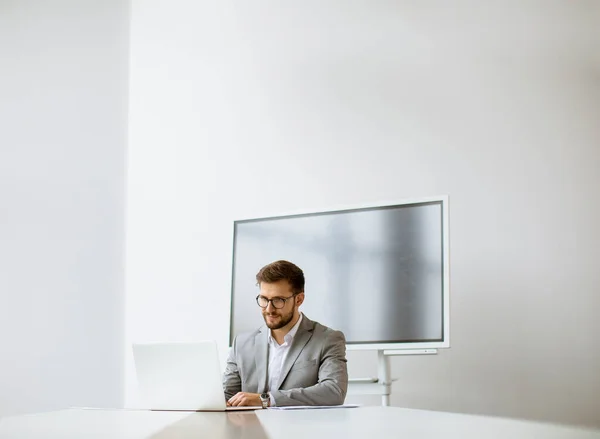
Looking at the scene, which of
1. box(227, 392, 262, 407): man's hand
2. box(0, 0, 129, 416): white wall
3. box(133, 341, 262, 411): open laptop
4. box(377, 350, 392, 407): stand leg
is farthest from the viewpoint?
box(0, 0, 129, 416): white wall

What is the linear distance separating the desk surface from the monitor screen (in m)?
1.69

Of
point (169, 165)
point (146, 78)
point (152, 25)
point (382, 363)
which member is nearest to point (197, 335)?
point (169, 165)

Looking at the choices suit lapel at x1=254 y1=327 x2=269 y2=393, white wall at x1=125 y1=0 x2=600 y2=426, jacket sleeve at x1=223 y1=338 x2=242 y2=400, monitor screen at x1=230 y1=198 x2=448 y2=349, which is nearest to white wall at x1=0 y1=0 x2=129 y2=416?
white wall at x1=125 y1=0 x2=600 y2=426

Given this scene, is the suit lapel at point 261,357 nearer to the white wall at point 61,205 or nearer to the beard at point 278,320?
the beard at point 278,320

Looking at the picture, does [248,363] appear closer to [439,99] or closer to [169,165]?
[439,99]

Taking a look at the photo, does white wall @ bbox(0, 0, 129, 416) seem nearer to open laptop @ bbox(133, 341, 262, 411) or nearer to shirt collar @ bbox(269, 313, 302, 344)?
shirt collar @ bbox(269, 313, 302, 344)

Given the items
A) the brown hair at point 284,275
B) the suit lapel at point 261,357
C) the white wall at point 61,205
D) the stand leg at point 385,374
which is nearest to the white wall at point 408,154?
the white wall at point 61,205

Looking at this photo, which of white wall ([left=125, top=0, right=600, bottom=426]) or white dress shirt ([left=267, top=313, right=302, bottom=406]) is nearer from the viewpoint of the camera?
white dress shirt ([left=267, top=313, right=302, bottom=406])

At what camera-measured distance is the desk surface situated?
5.54 ft

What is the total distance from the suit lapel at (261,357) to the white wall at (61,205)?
74.5 inches

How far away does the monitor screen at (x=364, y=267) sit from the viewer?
4137mm

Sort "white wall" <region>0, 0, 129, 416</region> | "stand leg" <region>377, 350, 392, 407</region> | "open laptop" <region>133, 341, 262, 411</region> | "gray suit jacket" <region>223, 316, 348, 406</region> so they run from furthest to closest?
"white wall" <region>0, 0, 129, 416</region>, "stand leg" <region>377, 350, 392, 407</region>, "gray suit jacket" <region>223, 316, 348, 406</region>, "open laptop" <region>133, 341, 262, 411</region>

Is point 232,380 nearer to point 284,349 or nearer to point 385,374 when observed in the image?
point 284,349

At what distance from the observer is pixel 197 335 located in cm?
552
